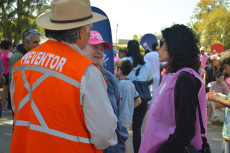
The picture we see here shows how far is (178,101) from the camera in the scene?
2002 millimetres

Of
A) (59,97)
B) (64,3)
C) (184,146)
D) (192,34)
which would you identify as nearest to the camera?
(59,97)

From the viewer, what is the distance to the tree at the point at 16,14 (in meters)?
23.2

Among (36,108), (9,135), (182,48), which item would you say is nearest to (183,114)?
(182,48)

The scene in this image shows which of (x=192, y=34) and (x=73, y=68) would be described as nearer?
(x=73, y=68)

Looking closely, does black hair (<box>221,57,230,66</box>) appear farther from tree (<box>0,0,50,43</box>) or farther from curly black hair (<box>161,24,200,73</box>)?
tree (<box>0,0,50,43</box>)

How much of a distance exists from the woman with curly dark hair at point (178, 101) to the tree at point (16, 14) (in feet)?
73.6

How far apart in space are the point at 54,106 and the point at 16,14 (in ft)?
82.1

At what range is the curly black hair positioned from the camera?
216cm

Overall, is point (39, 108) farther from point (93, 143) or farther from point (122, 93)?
point (122, 93)

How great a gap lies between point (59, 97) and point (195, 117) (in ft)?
3.23

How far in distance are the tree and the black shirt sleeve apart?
2265 cm

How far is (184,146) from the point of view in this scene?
196cm

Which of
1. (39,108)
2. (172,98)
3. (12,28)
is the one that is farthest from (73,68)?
(12,28)

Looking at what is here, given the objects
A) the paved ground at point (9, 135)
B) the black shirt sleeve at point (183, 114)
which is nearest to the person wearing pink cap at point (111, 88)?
the black shirt sleeve at point (183, 114)
